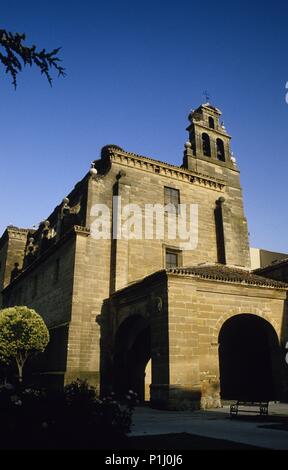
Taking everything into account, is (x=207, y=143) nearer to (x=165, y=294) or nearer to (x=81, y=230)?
(x=81, y=230)

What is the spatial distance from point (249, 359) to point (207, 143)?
1564cm

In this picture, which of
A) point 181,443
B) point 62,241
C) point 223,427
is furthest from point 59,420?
point 62,241

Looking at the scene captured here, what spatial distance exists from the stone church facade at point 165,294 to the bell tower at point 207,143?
3.3 inches

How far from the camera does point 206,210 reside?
23891 mm

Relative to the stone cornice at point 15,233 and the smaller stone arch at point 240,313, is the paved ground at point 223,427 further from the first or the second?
the stone cornice at point 15,233

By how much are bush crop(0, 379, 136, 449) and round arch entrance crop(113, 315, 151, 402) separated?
11296mm

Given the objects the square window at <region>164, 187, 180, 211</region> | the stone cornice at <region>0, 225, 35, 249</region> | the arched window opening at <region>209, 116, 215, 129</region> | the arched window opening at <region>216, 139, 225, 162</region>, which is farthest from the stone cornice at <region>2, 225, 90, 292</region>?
the arched window opening at <region>209, 116, 215, 129</region>

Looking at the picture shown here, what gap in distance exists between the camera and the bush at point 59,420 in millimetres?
5020

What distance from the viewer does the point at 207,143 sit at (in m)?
26.6

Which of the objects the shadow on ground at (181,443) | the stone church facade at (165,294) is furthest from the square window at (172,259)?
the shadow on ground at (181,443)

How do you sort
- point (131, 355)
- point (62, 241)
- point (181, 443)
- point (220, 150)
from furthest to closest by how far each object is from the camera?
point (220, 150) → point (62, 241) → point (131, 355) → point (181, 443)

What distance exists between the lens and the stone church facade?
1366 centimetres
